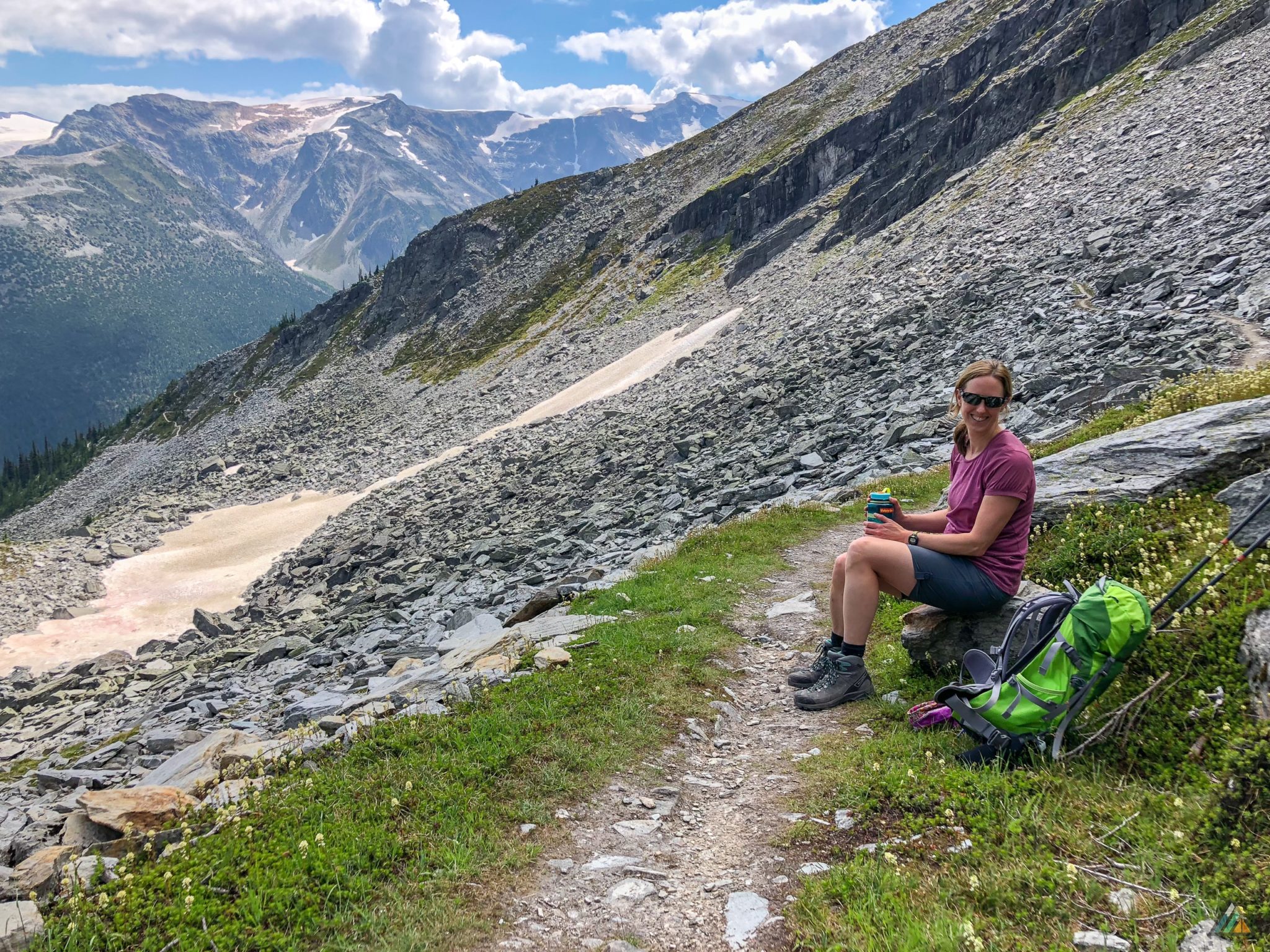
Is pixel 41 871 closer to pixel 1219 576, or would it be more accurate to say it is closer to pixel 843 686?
pixel 843 686

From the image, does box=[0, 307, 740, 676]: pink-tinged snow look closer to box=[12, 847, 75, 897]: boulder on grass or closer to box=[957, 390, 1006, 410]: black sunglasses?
box=[12, 847, 75, 897]: boulder on grass

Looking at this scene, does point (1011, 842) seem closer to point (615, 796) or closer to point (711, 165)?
point (615, 796)

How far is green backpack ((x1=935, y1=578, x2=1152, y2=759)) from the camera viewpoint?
529 cm

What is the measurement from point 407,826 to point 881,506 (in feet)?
18.9

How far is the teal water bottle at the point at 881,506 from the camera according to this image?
299 inches

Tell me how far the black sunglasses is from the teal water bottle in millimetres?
1282

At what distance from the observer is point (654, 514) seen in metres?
21.6

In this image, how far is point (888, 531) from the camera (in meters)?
7.32

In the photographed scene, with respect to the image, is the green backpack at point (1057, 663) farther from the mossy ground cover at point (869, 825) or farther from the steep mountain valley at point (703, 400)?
the steep mountain valley at point (703, 400)

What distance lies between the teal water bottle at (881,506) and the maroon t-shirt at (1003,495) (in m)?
0.66

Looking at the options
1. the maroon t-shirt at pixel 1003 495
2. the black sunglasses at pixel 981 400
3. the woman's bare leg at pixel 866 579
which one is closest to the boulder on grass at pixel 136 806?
the woman's bare leg at pixel 866 579

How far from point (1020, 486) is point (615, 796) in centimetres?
508

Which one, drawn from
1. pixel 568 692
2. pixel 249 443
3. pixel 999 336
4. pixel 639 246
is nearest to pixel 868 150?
pixel 639 246

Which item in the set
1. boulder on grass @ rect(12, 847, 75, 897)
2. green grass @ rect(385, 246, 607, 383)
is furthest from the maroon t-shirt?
green grass @ rect(385, 246, 607, 383)
